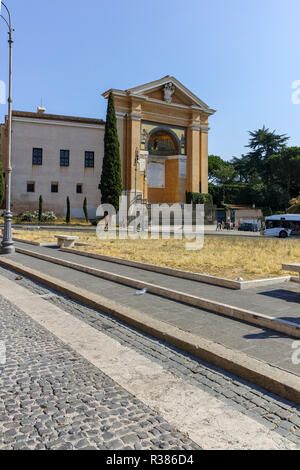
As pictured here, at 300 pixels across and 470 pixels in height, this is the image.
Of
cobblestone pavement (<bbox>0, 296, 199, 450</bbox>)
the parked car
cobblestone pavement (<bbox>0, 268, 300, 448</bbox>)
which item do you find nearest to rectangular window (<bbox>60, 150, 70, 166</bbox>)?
the parked car

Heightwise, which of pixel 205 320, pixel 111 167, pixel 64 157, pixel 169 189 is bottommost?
pixel 205 320

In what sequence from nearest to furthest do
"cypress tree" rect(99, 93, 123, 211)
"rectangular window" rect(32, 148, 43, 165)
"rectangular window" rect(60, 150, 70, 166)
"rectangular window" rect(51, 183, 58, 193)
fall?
"cypress tree" rect(99, 93, 123, 211) → "rectangular window" rect(32, 148, 43, 165) → "rectangular window" rect(51, 183, 58, 193) → "rectangular window" rect(60, 150, 70, 166)

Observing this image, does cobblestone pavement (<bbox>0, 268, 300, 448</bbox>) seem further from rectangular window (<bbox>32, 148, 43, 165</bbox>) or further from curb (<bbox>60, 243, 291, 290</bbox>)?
rectangular window (<bbox>32, 148, 43, 165</bbox>)

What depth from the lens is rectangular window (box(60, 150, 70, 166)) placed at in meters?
43.5

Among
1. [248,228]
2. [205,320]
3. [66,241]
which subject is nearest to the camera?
[205,320]

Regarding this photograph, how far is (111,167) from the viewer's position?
38719mm

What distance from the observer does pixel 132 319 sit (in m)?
5.39

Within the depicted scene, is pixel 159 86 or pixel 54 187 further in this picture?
pixel 159 86

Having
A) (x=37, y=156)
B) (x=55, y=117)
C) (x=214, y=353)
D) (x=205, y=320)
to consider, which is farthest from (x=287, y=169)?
(x=214, y=353)

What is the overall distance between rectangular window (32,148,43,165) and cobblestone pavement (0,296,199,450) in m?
41.3

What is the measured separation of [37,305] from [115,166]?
3388 cm

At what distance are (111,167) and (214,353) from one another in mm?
36166

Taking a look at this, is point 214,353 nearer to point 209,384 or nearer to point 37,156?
point 209,384

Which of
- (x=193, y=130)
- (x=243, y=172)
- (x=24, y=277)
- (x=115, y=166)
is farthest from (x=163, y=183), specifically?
(x=24, y=277)
